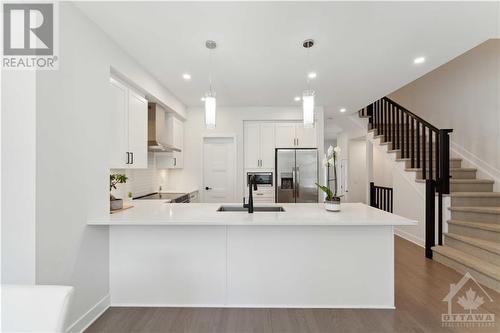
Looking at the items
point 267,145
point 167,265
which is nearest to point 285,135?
point 267,145

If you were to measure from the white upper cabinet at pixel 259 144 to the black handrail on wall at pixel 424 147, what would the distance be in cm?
236

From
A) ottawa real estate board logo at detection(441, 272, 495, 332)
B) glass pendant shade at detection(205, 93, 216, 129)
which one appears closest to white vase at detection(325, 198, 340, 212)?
ottawa real estate board logo at detection(441, 272, 495, 332)

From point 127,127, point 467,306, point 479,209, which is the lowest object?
point 467,306

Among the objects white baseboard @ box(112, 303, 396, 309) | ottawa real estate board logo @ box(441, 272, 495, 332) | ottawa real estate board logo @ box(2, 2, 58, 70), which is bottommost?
ottawa real estate board logo @ box(441, 272, 495, 332)

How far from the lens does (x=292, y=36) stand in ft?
7.61

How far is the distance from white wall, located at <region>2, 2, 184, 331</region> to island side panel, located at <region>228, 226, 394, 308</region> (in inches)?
48.9

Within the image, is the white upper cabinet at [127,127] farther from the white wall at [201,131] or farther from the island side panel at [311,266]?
the white wall at [201,131]

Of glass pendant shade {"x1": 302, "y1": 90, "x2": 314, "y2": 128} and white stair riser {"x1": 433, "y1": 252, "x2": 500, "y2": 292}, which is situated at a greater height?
glass pendant shade {"x1": 302, "y1": 90, "x2": 314, "y2": 128}

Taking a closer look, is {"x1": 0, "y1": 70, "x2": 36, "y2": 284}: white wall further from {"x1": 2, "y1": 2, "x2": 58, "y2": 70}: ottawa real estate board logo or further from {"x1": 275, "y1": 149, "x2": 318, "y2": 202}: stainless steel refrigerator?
{"x1": 275, "y1": 149, "x2": 318, "y2": 202}: stainless steel refrigerator

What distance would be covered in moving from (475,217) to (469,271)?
87 centimetres

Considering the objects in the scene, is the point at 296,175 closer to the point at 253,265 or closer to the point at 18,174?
the point at 253,265

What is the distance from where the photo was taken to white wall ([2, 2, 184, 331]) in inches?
61.2

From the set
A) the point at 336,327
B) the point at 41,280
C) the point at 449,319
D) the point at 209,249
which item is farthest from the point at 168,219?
the point at 449,319

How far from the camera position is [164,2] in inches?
73.2
